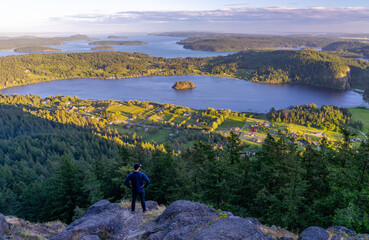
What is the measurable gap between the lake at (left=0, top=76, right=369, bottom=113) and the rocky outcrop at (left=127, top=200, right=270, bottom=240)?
102681mm

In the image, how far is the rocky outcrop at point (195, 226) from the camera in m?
7.81

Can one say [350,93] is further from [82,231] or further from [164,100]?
[82,231]

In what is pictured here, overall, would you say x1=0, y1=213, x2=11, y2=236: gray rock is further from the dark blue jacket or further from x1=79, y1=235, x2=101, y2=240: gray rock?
the dark blue jacket

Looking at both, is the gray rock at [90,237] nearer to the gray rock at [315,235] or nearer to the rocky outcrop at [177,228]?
the rocky outcrop at [177,228]

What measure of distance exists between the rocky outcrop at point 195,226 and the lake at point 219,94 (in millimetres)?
102681

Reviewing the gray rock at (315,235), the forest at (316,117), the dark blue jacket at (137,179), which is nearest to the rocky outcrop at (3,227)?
the dark blue jacket at (137,179)

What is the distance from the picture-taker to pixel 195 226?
343 inches

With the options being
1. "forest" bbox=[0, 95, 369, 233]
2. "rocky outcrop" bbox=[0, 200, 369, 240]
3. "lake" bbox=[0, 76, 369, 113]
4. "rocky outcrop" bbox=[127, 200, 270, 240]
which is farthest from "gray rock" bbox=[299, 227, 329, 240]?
"lake" bbox=[0, 76, 369, 113]

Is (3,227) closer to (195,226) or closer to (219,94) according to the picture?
(195,226)

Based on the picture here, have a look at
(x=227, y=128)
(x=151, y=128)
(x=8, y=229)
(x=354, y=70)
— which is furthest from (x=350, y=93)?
(x=8, y=229)

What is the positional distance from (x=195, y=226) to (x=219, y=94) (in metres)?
135

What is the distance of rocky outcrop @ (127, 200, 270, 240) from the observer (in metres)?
7.81

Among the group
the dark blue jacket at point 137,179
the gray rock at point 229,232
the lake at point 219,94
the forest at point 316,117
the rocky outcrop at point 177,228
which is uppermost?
the dark blue jacket at point 137,179

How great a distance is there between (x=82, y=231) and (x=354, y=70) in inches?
9329
